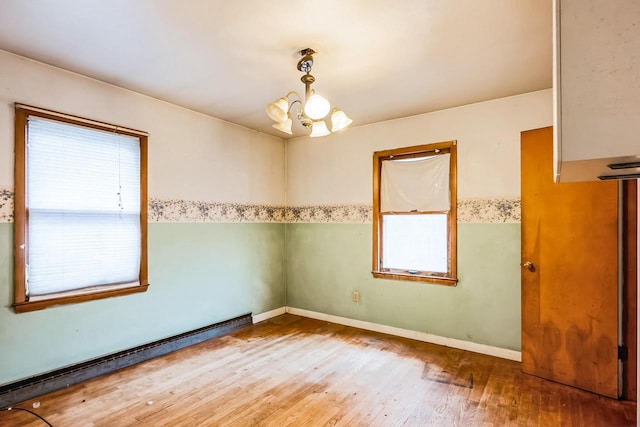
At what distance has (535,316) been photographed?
108 inches

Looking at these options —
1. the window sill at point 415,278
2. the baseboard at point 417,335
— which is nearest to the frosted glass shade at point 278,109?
the window sill at point 415,278

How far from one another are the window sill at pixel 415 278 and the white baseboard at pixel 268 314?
1456 mm

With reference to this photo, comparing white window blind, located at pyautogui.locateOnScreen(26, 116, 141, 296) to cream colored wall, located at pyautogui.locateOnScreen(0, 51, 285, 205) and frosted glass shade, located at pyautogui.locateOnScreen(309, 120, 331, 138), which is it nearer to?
cream colored wall, located at pyautogui.locateOnScreen(0, 51, 285, 205)

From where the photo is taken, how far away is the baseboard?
3.14 metres

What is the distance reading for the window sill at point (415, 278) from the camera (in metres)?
3.43

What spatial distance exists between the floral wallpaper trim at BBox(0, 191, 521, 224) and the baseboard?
1.20 metres

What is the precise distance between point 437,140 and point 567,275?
1.69m

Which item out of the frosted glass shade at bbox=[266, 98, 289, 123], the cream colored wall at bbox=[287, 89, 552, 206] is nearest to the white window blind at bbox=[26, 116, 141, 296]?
the frosted glass shade at bbox=[266, 98, 289, 123]

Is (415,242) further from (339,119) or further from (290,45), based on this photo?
(290,45)

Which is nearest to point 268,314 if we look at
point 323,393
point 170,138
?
point 323,393

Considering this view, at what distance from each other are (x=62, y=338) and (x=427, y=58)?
347cm

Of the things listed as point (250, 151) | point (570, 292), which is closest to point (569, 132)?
point (570, 292)

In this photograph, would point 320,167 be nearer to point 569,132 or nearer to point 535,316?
point 535,316

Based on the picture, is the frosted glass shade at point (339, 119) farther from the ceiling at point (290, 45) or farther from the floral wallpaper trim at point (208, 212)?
the floral wallpaper trim at point (208, 212)
